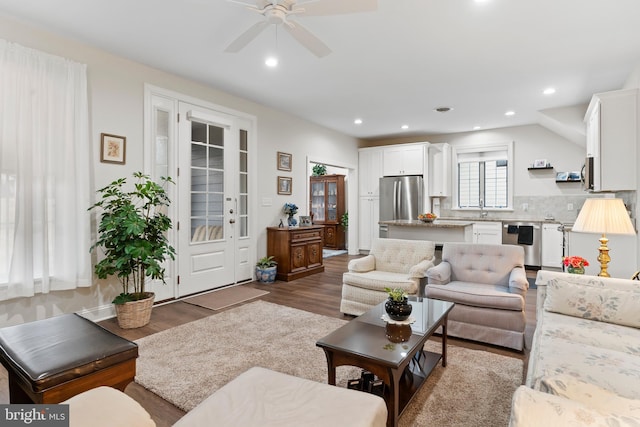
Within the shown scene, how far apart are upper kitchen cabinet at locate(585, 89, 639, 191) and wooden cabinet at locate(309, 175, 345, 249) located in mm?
5630

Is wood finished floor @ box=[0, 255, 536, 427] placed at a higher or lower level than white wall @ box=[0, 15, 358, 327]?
lower

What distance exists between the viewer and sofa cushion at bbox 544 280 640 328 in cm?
208

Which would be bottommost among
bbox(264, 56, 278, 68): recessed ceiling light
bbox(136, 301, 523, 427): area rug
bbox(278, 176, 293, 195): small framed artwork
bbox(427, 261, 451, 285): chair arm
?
bbox(136, 301, 523, 427): area rug

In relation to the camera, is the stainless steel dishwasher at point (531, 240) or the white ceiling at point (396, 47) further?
the stainless steel dishwasher at point (531, 240)

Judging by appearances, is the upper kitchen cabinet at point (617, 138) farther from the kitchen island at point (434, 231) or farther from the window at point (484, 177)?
the window at point (484, 177)

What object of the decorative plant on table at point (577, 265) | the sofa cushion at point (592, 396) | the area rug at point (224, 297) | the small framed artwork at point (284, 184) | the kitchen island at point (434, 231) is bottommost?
the area rug at point (224, 297)

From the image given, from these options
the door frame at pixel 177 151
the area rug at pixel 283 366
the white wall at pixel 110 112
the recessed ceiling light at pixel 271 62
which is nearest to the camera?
the area rug at pixel 283 366

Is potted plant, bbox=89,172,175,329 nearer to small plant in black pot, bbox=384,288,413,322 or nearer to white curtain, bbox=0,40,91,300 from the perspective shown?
white curtain, bbox=0,40,91,300

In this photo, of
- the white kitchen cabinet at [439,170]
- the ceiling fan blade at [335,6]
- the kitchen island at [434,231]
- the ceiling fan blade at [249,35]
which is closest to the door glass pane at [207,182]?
the ceiling fan blade at [249,35]

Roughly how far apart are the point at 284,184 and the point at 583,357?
15.4ft

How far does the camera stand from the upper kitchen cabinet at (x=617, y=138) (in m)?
3.51

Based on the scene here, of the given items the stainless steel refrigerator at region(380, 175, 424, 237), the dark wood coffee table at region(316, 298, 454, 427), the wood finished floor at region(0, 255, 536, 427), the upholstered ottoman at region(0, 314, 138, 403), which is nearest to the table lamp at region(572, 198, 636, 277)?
the wood finished floor at region(0, 255, 536, 427)

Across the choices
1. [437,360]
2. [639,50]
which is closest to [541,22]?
[639,50]

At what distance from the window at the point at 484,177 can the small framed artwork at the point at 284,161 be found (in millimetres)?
3799
